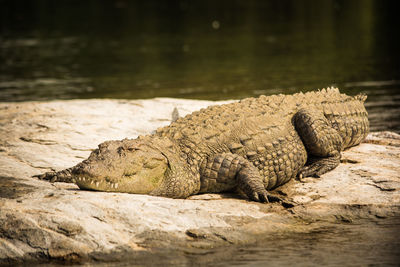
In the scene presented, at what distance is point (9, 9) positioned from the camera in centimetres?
4547

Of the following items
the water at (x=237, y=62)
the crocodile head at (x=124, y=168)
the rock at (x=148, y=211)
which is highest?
the water at (x=237, y=62)

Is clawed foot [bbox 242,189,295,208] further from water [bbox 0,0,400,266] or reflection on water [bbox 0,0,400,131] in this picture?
reflection on water [bbox 0,0,400,131]

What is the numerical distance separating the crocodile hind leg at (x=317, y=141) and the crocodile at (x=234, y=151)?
12 mm

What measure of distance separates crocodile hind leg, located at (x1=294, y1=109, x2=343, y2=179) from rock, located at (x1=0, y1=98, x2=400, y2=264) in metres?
0.14

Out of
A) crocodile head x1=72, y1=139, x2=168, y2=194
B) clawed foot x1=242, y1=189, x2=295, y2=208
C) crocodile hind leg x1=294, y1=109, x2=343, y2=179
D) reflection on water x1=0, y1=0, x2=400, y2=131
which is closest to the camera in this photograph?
crocodile head x1=72, y1=139, x2=168, y2=194

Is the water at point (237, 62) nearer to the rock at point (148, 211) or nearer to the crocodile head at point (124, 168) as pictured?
the rock at point (148, 211)

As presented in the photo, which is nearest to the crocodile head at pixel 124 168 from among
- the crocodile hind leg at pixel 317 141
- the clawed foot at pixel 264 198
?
the clawed foot at pixel 264 198

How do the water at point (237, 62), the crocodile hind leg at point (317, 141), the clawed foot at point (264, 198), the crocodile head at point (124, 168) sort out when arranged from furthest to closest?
the crocodile hind leg at point (317, 141) < the clawed foot at point (264, 198) < the crocodile head at point (124, 168) < the water at point (237, 62)

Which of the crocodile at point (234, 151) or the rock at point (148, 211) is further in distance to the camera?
the crocodile at point (234, 151)

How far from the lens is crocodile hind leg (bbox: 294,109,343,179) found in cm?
627

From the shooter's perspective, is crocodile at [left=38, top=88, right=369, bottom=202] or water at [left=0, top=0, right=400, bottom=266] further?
crocodile at [left=38, top=88, right=369, bottom=202]

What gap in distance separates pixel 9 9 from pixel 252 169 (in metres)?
44.6

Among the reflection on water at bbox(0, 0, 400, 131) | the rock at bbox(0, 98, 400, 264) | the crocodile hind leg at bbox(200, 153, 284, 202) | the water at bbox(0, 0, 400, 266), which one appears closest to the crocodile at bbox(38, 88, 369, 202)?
the crocodile hind leg at bbox(200, 153, 284, 202)

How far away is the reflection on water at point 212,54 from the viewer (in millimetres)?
13273
